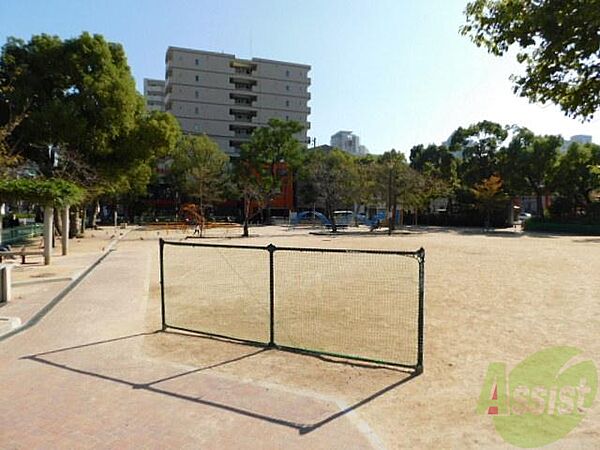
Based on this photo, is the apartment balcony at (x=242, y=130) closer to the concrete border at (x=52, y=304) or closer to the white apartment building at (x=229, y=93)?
the white apartment building at (x=229, y=93)

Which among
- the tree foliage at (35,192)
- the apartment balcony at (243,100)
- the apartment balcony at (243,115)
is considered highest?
the apartment balcony at (243,100)

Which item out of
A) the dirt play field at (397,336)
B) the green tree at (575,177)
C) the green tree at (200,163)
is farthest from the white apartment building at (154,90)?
the dirt play field at (397,336)

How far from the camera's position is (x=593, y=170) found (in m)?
5.23

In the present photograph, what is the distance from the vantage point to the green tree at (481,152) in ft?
157

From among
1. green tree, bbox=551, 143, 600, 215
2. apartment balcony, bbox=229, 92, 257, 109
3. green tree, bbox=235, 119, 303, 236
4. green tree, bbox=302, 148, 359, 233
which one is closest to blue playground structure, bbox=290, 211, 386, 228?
green tree, bbox=302, 148, 359, 233

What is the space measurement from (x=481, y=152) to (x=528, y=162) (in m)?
7.28

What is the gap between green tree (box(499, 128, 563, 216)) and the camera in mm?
41188

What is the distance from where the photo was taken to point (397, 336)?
6.82m

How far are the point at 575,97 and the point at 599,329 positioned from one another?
4.19 meters

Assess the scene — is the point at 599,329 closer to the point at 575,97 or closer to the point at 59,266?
the point at 575,97

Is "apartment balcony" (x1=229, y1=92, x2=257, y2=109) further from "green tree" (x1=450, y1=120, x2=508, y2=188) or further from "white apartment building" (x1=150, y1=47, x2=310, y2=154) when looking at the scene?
"green tree" (x1=450, y1=120, x2=508, y2=188)

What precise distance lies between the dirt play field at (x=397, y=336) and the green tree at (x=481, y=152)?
36.6 m

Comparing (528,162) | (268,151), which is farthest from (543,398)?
(268,151)

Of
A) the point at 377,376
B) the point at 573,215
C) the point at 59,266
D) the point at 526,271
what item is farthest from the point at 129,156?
the point at 573,215
